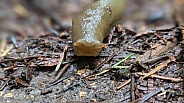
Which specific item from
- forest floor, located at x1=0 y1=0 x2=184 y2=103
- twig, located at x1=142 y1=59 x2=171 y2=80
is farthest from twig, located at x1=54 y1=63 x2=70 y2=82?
twig, located at x1=142 y1=59 x2=171 y2=80

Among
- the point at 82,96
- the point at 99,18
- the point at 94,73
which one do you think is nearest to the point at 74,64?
the point at 94,73

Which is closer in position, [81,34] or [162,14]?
[81,34]

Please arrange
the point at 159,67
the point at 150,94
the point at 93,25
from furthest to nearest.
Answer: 1. the point at 93,25
2. the point at 159,67
3. the point at 150,94

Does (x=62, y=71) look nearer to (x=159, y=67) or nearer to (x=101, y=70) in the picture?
(x=101, y=70)

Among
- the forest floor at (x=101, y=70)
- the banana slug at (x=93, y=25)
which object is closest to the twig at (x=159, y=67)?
the forest floor at (x=101, y=70)

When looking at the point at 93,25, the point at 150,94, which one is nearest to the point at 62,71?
the point at 93,25

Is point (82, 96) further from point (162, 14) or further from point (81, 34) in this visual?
point (162, 14)

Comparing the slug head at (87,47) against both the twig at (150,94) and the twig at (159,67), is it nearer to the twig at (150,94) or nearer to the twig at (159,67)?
the twig at (159,67)

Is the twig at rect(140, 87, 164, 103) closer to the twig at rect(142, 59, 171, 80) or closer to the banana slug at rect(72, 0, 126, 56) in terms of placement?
the twig at rect(142, 59, 171, 80)
